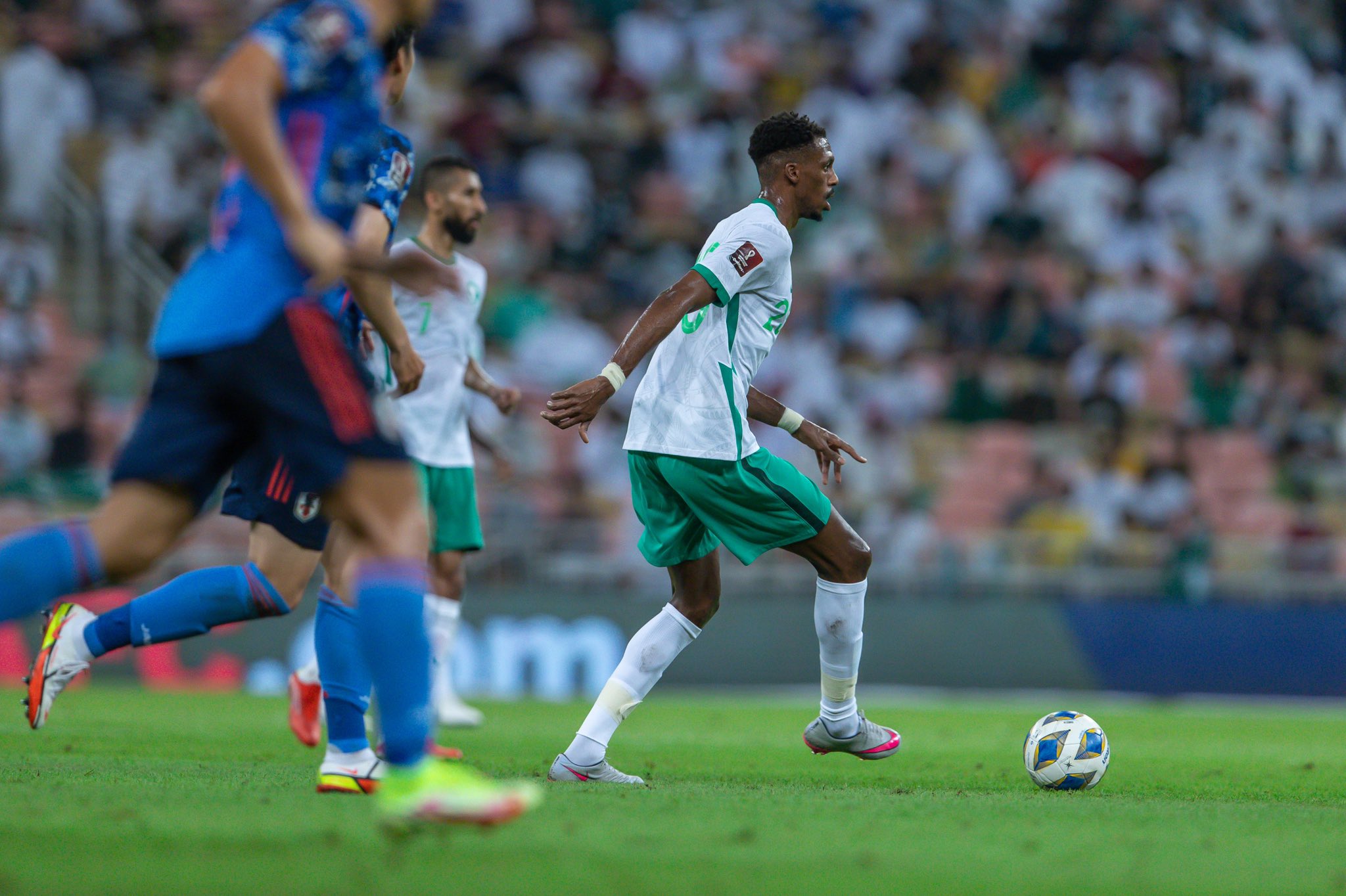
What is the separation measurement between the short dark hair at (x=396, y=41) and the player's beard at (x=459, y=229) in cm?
347

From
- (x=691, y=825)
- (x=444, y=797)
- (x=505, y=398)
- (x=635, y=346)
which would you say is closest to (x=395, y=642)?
(x=444, y=797)

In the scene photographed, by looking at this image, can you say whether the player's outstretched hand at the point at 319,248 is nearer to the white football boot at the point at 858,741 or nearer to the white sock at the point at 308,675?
the white football boot at the point at 858,741

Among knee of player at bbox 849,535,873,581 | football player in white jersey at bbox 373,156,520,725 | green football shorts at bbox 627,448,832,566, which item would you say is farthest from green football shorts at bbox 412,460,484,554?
knee of player at bbox 849,535,873,581

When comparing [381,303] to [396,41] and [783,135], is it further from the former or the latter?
[783,135]

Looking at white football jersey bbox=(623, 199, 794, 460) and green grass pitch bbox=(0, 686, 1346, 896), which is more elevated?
white football jersey bbox=(623, 199, 794, 460)

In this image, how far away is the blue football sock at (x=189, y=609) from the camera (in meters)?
5.83

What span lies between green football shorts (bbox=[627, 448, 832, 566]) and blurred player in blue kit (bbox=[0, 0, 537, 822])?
7.23 ft

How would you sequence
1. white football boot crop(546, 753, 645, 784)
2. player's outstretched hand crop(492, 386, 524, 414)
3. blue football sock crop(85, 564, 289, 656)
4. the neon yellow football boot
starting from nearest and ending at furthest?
the neon yellow football boot < blue football sock crop(85, 564, 289, 656) < white football boot crop(546, 753, 645, 784) < player's outstretched hand crop(492, 386, 524, 414)

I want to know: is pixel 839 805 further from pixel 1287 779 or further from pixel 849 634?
pixel 1287 779

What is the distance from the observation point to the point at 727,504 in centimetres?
625

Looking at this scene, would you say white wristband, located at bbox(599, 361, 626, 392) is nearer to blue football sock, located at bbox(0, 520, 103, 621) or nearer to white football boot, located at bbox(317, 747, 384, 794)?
white football boot, located at bbox(317, 747, 384, 794)

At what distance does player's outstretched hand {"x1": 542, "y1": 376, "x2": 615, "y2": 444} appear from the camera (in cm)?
535

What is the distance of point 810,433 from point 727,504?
0.70 metres

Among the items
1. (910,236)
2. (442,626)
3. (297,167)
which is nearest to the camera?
(297,167)
